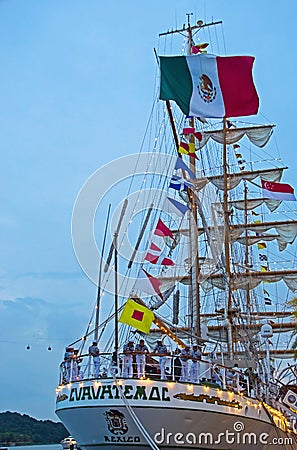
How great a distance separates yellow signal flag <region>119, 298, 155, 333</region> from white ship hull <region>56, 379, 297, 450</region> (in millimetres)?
1860

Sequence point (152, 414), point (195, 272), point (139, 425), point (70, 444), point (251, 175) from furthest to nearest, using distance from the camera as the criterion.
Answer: point (70, 444) < point (251, 175) < point (195, 272) < point (152, 414) < point (139, 425)

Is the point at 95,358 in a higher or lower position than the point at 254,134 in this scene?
lower

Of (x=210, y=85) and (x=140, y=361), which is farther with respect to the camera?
(x=210, y=85)

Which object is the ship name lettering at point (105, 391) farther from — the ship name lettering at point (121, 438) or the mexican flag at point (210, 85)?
the mexican flag at point (210, 85)

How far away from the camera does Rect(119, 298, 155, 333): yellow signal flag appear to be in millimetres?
22406

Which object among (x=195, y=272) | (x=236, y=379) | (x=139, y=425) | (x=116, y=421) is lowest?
(x=139, y=425)

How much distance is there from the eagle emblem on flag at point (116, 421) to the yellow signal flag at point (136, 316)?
284cm

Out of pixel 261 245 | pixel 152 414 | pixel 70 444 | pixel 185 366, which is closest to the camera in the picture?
pixel 152 414

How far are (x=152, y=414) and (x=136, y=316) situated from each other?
323 cm

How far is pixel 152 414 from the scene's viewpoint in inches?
847

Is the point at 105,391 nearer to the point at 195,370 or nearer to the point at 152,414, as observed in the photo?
the point at 152,414

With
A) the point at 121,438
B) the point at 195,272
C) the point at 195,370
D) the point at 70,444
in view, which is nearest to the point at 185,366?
the point at 195,370

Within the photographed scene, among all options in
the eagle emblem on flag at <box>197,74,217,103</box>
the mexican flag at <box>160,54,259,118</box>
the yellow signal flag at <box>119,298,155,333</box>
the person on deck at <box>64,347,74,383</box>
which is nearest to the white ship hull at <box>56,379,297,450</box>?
the person on deck at <box>64,347,74,383</box>

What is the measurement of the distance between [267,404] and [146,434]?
25.1ft
